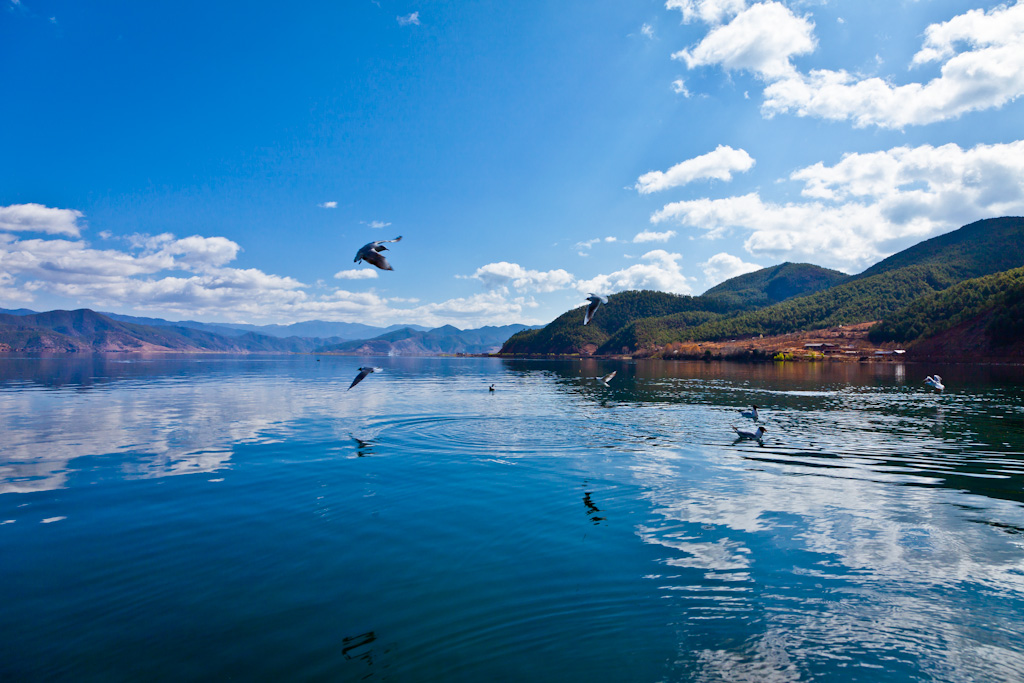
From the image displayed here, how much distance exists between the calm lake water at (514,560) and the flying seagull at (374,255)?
681 centimetres

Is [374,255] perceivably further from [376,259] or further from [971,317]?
[971,317]

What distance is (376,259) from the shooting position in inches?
463

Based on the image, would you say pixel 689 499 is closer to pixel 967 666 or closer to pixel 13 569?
pixel 967 666

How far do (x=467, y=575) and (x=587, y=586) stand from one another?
2.48 metres

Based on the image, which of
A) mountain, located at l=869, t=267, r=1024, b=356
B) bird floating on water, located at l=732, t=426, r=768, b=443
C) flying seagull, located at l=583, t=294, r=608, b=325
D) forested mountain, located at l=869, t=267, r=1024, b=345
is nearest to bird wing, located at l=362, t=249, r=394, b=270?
flying seagull, located at l=583, t=294, r=608, b=325

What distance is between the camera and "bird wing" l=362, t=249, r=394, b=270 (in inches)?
452

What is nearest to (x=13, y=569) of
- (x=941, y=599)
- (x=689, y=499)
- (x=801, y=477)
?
(x=689, y=499)

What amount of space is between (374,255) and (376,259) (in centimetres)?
12

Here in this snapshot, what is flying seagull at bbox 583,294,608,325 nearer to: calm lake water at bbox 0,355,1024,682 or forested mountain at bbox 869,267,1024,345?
calm lake water at bbox 0,355,1024,682

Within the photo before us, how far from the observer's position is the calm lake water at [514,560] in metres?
7.43

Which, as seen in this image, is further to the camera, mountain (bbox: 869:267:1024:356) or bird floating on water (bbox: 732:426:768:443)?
mountain (bbox: 869:267:1024:356)

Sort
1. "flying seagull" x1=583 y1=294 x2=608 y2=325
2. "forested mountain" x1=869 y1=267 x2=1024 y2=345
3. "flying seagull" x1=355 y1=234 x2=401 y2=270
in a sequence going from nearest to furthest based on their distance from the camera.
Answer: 1. "flying seagull" x1=355 y1=234 x2=401 y2=270
2. "flying seagull" x1=583 y1=294 x2=608 y2=325
3. "forested mountain" x1=869 y1=267 x2=1024 y2=345

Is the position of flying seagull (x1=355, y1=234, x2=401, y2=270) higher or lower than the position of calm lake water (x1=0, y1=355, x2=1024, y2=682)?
higher

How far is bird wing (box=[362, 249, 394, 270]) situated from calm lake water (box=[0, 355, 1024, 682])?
6.76m
